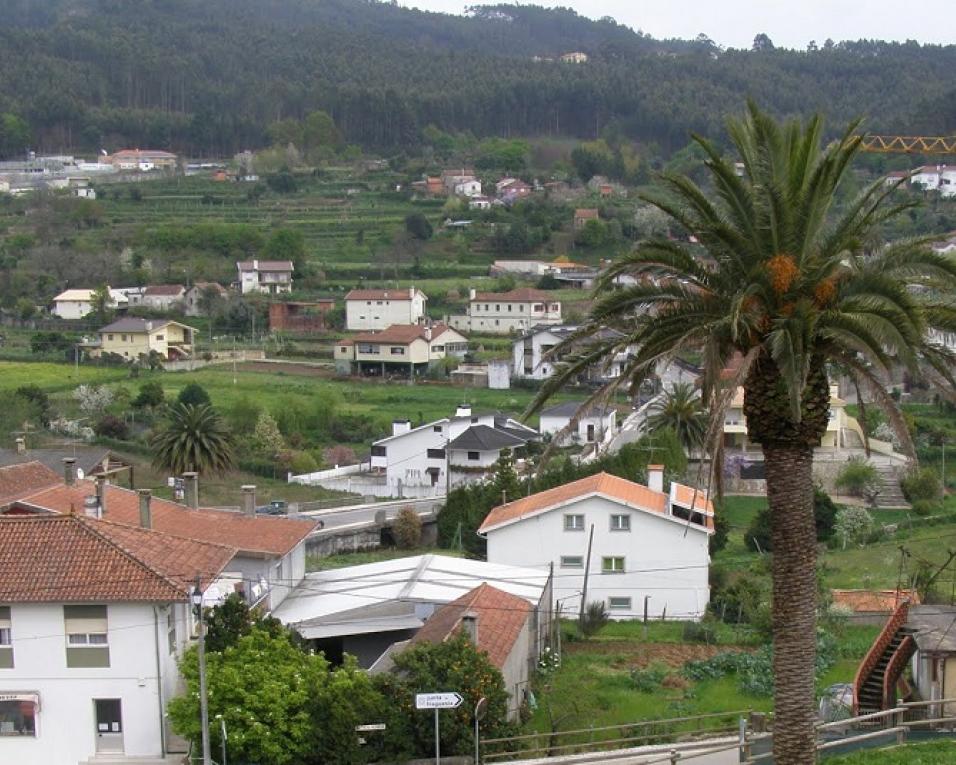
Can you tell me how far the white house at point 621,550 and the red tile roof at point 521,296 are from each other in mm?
53409

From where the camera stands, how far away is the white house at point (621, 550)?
31.5 m

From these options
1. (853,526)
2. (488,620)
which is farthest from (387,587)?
(853,526)

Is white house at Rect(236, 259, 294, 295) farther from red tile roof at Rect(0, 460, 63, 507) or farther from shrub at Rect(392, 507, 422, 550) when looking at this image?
red tile roof at Rect(0, 460, 63, 507)

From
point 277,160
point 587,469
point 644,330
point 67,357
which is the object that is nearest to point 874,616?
point 587,469

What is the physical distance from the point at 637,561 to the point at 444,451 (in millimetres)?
19759

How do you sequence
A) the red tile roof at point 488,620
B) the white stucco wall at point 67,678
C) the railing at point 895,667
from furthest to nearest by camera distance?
the red tile roof at point 488,620 → the white stucco wall at point 67,678 → the railing at point 895,667

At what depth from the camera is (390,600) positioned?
25.4 metres

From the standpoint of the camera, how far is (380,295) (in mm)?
85125

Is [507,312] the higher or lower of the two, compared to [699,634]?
higher

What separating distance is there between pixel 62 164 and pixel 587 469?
405ft

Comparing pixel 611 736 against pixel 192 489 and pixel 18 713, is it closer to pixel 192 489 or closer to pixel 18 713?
pixel 18 713

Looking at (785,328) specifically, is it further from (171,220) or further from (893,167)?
Result: (893,167)

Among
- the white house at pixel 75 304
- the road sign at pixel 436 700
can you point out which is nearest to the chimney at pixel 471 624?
the road sign at pixel 436 700

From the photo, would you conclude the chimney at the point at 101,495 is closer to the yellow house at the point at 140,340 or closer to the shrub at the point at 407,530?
the shrub at the point at 407,530
